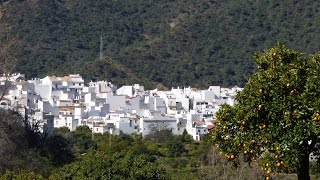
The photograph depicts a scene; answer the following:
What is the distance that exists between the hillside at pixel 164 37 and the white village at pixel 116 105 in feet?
19.0

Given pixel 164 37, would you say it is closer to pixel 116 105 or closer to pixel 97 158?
pixel 116 105

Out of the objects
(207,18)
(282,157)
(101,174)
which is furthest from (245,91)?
(207,18)

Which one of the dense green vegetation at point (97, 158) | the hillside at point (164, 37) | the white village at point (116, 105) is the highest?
the hillside at point (164, 37)

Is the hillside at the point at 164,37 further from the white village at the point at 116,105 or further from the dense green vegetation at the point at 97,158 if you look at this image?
the dense green vegetation at the point at 97,158

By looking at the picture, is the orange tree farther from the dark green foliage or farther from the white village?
the white village

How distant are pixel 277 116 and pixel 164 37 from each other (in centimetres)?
5267

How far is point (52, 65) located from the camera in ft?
187

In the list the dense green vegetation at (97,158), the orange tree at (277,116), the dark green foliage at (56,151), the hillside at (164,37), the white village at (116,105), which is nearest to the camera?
the orange tree at (277,116)

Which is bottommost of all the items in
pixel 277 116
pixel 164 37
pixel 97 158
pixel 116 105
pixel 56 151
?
pixel 97 158

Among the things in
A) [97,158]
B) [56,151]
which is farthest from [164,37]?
[97,158]

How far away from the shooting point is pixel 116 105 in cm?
4766

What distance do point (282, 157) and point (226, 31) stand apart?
54307 millimetres

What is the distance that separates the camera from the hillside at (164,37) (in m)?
56.9

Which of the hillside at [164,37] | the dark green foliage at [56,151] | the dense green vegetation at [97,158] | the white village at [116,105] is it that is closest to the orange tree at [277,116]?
the dense green vegetation at [97,158]
